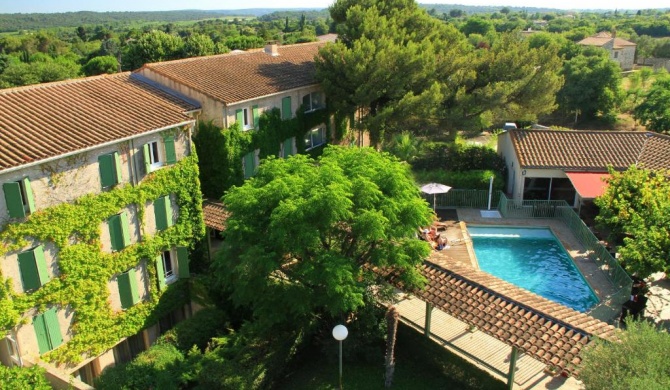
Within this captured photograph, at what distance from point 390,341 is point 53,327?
51.3 ft

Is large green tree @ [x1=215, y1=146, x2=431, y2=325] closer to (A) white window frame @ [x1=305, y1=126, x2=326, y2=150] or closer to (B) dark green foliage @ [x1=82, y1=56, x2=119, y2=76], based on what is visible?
(A) white window frame @ [x1=305, y1=126, x2=326, y2=150]

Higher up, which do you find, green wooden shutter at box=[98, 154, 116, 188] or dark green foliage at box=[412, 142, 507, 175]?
green wooden shutter at box=[98, 154, 116, 188]

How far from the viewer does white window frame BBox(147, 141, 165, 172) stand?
28.7 m

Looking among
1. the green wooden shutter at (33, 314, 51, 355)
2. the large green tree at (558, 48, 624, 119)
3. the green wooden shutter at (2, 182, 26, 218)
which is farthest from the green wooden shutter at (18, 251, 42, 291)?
the large green tree at (558, 48, 624, 119)

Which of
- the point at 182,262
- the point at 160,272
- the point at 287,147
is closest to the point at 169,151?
the point at 182,262

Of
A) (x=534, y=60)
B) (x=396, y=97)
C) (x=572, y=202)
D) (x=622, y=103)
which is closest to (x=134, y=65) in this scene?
(x=396, y=97)

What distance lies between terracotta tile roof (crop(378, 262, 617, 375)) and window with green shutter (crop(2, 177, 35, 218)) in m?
16.2

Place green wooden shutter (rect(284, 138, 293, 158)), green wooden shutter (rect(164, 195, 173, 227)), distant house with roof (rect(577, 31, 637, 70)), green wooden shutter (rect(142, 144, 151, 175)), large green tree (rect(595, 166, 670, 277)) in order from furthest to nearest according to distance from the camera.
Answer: distant house with roof (rect(577, 31, 637, 70)) → green wooden shutter (rect(284, 138, 293, 158)) → green wooden shutter (rect(164, 195, 173, 227)) → green wooden shutter (rect(142, 144, 151, 175)) → large green tree (rect(595, 166, 670, 277))

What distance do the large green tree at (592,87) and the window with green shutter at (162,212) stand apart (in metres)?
67.8

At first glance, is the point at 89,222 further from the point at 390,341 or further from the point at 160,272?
the point at 390,341

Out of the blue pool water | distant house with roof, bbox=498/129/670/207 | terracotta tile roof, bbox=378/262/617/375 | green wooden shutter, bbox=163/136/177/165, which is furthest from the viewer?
distant house with roof, bbox=498/129/670/207

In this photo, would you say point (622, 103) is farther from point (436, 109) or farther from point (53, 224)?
point (53, 224)

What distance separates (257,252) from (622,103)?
7514 cm

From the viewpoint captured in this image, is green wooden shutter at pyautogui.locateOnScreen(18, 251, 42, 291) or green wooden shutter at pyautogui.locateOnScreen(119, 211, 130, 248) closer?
green wooden shutter at pyautogui.locateOnScreen(18, 251, 42, 291)
